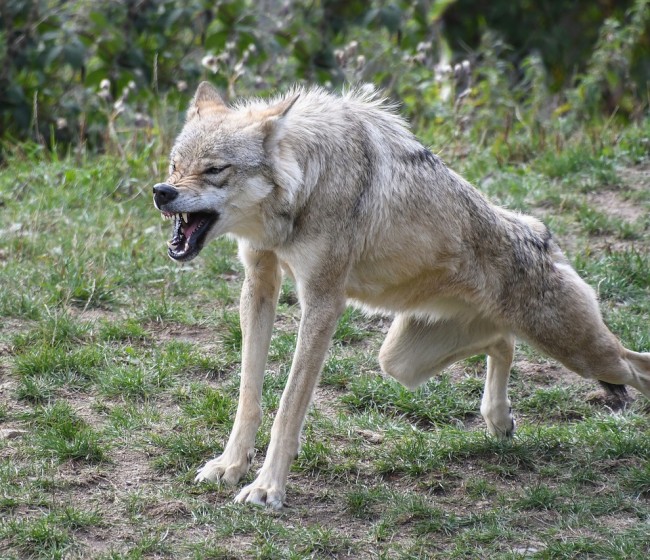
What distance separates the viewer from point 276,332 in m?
6.49

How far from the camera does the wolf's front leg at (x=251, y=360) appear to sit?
4.88m

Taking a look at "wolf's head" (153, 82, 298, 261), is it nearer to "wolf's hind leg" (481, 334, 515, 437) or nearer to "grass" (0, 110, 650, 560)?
"grass" (0, 110, 650, 560)

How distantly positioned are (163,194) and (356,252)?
1.03 meters

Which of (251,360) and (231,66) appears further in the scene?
(231,66)

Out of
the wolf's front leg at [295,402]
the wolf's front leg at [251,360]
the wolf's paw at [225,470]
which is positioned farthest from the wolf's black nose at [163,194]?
the wolf's paw at [225,470]

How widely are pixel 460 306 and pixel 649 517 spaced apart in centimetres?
144

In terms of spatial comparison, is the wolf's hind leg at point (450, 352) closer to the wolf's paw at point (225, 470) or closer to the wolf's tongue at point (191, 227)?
the wolf's paw at point (225, 470)

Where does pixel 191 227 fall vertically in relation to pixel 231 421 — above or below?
above

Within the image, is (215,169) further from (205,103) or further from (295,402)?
(295,402)

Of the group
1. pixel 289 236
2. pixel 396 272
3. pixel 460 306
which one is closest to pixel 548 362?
pixel 460 306

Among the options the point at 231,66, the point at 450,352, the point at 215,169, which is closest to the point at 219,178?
the point at 215,169

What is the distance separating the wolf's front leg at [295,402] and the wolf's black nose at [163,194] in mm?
842

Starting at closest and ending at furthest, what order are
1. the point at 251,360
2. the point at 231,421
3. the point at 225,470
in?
the point at 225,470
the point at 251,360
the point at 231,421

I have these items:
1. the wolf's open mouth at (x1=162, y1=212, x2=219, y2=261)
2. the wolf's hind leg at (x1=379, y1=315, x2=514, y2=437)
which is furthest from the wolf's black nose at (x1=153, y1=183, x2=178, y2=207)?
the wolf's hind leg at (x1=379, y1=315, x2=514, y2=437)
